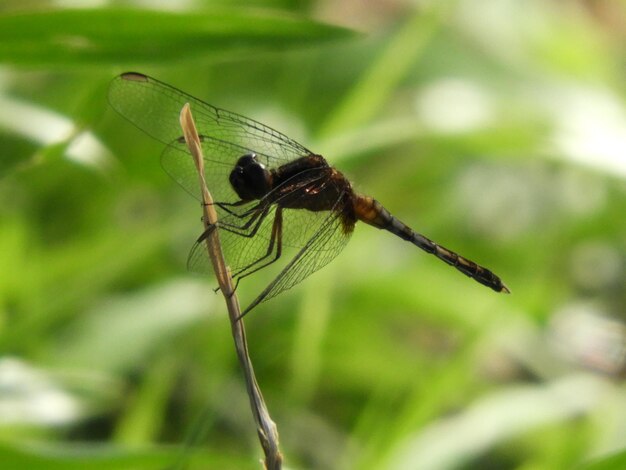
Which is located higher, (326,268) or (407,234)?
(326,268)

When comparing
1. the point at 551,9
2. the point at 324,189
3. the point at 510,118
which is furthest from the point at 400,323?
the point at 551,9

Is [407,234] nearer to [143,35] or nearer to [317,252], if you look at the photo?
[317,252]

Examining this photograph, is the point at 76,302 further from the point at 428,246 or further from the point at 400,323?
the point at 400,323

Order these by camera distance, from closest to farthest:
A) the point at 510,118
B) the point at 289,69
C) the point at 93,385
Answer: the point at 93,385, the point at 510,118, the point at 289,69

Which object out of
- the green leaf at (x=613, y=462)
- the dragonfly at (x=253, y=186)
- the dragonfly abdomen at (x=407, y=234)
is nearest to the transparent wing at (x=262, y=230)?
the dragonfly at (x=253, y=186)

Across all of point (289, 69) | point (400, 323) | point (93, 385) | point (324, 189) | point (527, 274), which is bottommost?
point (93, 385)

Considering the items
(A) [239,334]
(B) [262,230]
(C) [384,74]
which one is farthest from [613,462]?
(C) [384,74]

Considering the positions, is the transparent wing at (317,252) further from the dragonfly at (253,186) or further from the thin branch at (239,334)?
the thin branch at (239,334)
